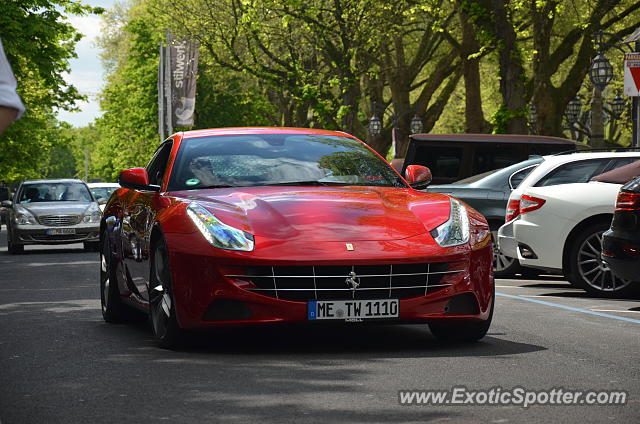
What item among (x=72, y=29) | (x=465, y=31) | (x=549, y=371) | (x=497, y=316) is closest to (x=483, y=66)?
(x=465, y=31)

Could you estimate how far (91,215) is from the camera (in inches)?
1065

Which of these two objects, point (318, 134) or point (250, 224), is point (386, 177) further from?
point (250, 224)

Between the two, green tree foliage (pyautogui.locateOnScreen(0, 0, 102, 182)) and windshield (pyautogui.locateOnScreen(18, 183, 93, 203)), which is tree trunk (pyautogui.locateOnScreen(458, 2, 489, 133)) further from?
windshield (pyautogui.locateOnScreen(18, 183, 93, 203))

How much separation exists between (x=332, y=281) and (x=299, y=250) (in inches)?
10.7

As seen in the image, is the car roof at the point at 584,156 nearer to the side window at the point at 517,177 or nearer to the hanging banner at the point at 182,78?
the side window at the point at 517,177

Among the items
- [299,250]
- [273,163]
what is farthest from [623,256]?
[299,250]

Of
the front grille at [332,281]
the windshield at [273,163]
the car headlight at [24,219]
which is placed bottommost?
the car headlight at [24,219]

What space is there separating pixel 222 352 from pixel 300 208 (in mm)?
1012

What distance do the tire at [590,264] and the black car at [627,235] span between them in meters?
1.67

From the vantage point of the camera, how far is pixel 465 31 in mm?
34719

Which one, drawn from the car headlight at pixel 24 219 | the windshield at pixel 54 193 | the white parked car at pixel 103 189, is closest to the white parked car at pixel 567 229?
the car headlight at pixel 24 219

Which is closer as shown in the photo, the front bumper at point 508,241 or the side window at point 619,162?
the front bumper at point 508,241

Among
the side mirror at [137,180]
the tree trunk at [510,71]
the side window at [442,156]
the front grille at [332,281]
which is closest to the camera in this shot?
the front grille at [332,281]

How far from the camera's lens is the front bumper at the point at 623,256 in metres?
11.2
